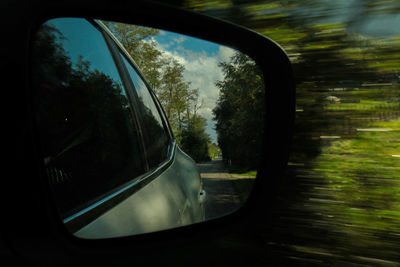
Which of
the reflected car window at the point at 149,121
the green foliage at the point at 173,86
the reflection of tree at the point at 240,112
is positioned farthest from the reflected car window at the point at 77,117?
the reflection of tree at the point at 240,112

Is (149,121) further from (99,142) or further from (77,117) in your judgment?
(77,117)

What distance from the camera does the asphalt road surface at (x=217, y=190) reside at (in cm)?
160

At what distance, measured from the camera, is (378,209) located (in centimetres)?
184

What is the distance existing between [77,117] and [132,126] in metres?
0.64

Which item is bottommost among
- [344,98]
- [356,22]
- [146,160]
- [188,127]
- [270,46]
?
[146,160]

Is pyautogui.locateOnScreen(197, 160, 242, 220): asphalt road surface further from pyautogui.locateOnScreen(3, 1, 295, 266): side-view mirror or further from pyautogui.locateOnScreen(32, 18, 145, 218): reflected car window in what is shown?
pyautogui.locateOnScreen(32, 18, 145, 218): reflected car window

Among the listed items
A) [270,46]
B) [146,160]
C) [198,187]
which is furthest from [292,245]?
[270,46]

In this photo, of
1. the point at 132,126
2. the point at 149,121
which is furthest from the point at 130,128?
the point at 149,121

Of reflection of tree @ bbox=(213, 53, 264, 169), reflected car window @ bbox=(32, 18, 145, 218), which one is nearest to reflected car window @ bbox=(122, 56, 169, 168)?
reflected car window @ bbox=(32, 18, 145, 218)

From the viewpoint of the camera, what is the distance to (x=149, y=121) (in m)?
2.27

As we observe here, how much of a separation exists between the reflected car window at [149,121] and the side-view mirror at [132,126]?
4 centimetres

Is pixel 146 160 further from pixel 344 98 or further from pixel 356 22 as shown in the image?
pixel 356 22

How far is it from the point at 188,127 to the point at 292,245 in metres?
0.94

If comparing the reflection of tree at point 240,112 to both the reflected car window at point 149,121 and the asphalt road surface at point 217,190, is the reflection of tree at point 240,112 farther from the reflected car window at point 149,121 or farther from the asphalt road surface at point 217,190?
the reflected car window at point 149,121
